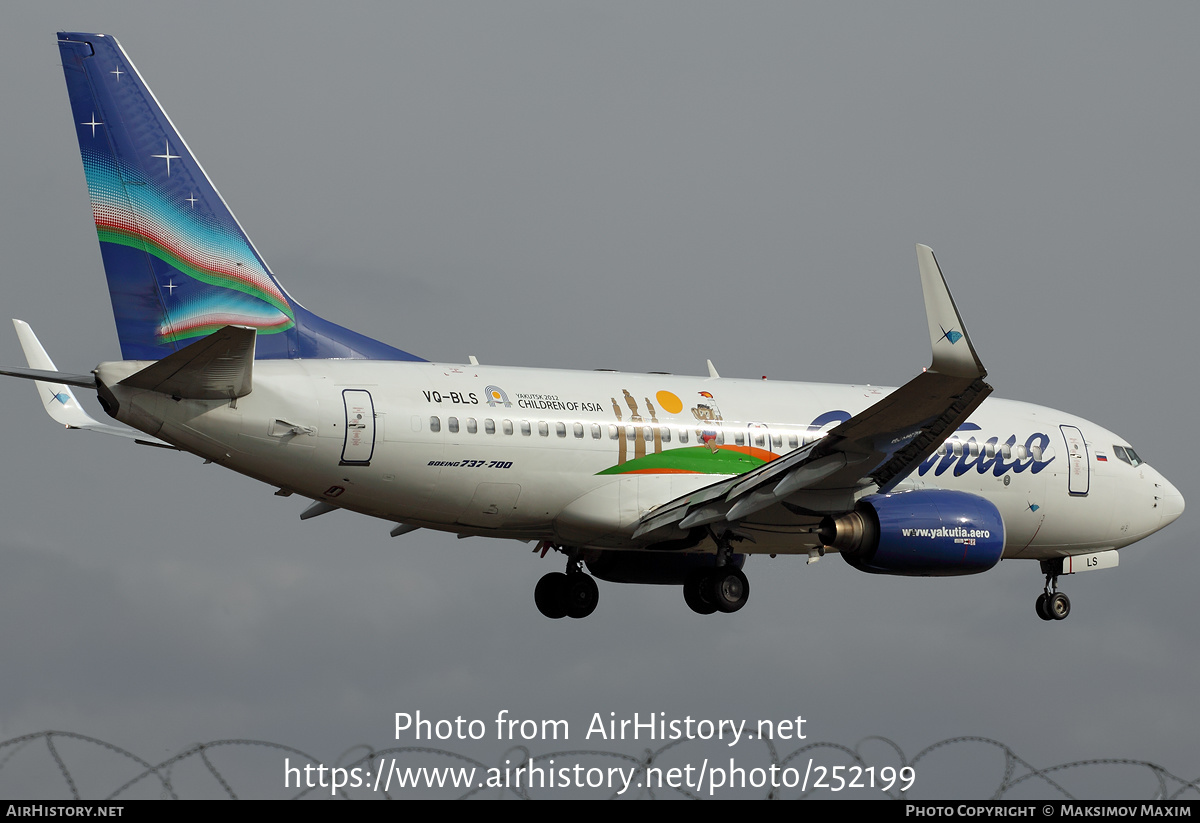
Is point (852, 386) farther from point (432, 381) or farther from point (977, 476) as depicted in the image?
point (432, 381)

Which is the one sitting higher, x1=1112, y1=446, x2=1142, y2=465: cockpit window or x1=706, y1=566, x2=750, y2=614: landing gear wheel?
x1=1112, y1=446, x2=1142, y2=465: cockpit window

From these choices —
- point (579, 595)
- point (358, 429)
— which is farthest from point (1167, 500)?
point (358, 429)

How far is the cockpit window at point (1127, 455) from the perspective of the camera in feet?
109

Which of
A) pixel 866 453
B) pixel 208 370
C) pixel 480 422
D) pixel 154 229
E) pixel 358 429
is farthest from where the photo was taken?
pixel 480 422

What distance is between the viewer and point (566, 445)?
88.6 ft

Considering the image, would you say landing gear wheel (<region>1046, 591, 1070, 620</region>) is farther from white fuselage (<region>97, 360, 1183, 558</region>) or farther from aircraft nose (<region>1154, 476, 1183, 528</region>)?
aircraft nose (<region>1154, 476, 1183, 528</region>)

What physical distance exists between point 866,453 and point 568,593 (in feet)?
25.7

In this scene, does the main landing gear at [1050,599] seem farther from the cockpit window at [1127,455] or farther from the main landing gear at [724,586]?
the main landing gear at [724,586]

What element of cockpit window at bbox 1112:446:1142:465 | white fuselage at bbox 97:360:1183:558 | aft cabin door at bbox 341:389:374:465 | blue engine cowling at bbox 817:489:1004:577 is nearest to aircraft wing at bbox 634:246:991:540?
blue engine cowling at bbox 817:489:1004:577

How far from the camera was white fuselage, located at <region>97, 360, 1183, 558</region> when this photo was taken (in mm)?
24422

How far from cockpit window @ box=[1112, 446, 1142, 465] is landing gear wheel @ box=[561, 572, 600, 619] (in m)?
11.4

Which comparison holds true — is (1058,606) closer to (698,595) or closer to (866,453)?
(698,595)

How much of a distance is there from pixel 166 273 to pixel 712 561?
490 inches
